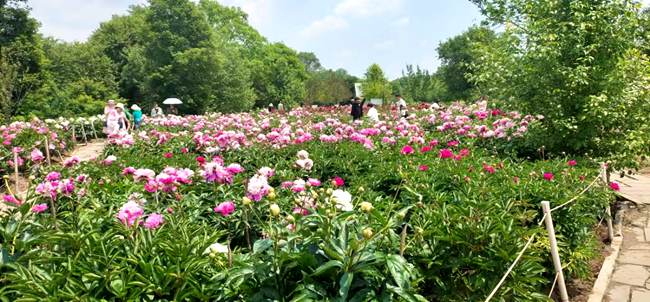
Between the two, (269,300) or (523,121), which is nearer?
(269,300)

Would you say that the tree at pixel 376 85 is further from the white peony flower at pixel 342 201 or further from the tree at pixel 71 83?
the white peony flower at pixel 342 201

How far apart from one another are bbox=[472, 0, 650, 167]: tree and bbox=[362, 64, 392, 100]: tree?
103 ft

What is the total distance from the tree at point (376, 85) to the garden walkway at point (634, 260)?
31.8m

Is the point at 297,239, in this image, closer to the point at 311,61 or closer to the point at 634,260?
the point at 634,260

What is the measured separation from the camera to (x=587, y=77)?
579 cm

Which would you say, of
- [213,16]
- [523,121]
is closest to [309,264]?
[523,121]

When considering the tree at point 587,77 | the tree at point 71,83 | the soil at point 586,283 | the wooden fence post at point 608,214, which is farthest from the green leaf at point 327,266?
the tree at point 71,83

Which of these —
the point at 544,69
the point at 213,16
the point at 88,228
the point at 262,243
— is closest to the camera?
the point at 262,243

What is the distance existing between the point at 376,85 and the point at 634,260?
37.0 m

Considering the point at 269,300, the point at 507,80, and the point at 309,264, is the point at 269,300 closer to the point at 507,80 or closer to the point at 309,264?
the point at 309,264

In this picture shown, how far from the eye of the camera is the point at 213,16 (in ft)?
152

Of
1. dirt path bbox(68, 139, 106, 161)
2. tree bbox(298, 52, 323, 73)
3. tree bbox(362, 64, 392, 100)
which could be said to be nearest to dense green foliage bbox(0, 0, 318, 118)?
dirt path bbox(68, 139, 106, 161)

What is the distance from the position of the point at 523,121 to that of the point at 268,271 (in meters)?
6.18

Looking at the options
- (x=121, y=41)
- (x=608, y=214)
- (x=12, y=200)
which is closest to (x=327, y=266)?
(x=12, y=200)
